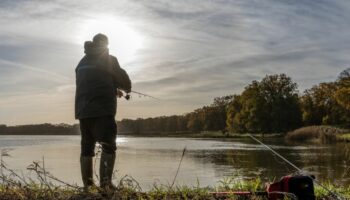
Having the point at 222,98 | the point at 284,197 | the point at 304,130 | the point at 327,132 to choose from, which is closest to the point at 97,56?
the point at 284,197

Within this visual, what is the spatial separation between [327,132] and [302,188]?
4629 centimetres

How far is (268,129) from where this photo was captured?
2997 inches

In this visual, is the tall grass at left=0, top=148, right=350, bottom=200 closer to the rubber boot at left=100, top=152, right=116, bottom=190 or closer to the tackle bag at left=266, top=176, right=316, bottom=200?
the rubber boot at left=100, top=152, right=116, bottom=190

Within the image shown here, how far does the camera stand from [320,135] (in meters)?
49.2

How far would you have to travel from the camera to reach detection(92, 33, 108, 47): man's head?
5734mm

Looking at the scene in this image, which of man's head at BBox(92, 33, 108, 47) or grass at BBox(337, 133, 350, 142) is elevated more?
man's head at BBox(92, 33, 108, 47)

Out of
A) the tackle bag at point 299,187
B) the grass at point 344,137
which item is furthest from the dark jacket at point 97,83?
the grass at point 344,137

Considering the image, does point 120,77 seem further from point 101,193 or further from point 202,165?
point 202,165

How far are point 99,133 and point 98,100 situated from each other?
1.21 feet

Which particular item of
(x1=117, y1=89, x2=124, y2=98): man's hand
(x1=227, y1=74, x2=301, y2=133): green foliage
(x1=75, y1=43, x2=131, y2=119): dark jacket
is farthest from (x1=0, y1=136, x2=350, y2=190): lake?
(x1=227, y1=74, x2=301, y2=133): green foliage

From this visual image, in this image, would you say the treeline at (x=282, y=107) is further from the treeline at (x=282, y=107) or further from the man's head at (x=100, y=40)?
the man's head at (x=100, y=40)

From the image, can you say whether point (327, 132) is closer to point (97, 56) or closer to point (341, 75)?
point (341, 75)

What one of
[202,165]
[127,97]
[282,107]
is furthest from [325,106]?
[127,97]

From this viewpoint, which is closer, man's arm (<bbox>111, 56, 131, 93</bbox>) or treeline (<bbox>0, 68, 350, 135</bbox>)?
man's arm (<bbox>111, 56, 131, 93</bbox>)
